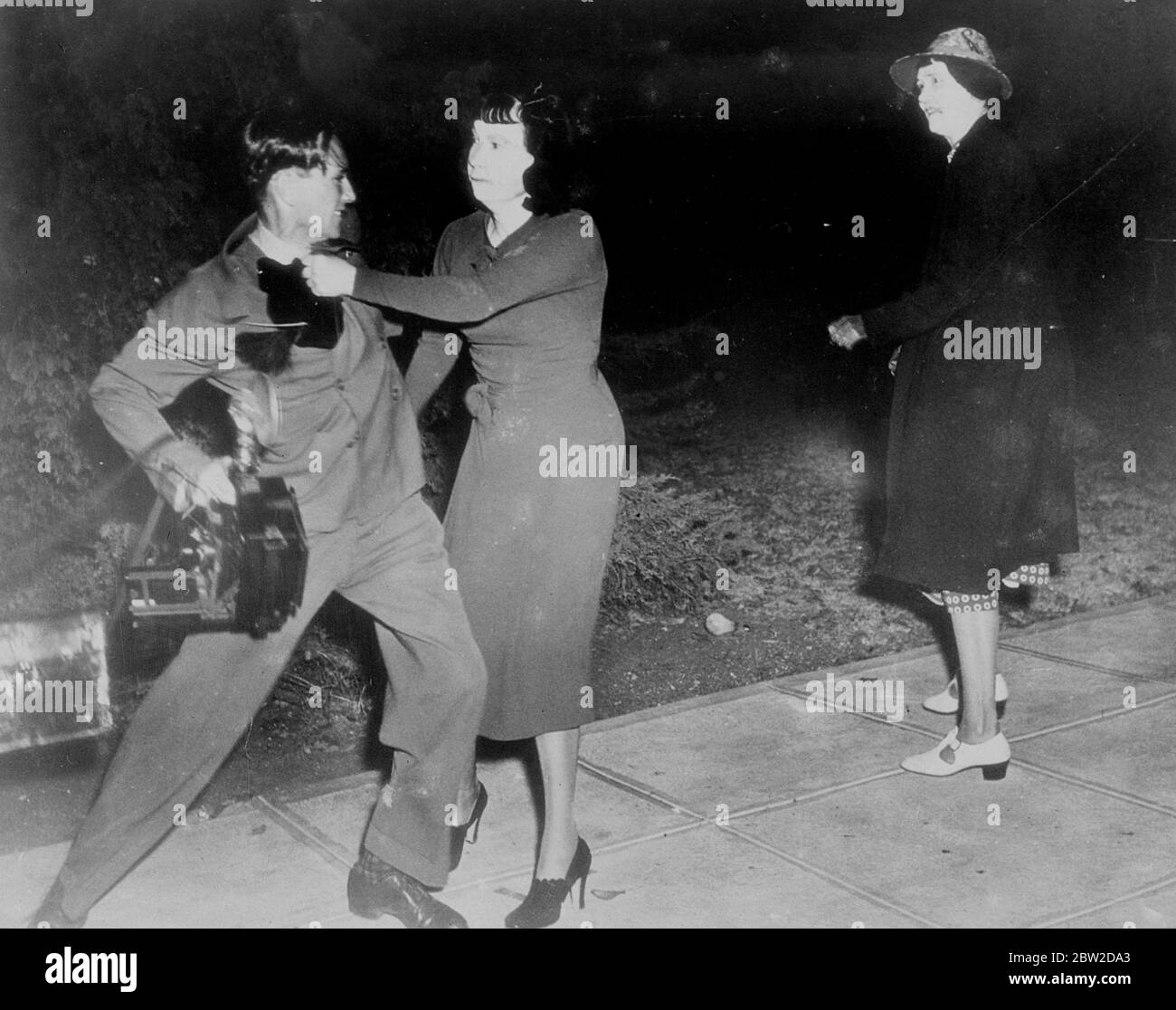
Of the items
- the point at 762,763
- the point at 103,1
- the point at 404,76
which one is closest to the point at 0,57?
the point at 103,1

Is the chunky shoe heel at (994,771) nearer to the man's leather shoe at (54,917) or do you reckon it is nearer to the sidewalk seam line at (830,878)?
the sidewalk seam line at (830,878)

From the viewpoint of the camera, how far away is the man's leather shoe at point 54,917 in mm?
2955

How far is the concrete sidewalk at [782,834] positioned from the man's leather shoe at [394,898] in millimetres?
49

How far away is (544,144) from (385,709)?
1.31 m

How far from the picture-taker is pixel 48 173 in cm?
388

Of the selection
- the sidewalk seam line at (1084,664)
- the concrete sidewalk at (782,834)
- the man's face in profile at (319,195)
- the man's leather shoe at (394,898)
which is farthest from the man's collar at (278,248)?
the sidewalk seam line at (1084,664)

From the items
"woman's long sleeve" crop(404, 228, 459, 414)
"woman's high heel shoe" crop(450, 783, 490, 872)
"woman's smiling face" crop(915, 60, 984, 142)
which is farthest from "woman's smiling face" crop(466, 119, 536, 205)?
"woman's high heel shoe" crop(450, 783, 490, 872)

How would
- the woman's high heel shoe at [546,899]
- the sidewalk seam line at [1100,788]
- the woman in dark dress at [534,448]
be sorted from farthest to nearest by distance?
1. the sidewalk seam line at [1100,788]
2. the woman's high heel shoe at [546,899]
3. the woman in dark dress at [534,448]

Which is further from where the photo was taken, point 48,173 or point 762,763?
point 762,763

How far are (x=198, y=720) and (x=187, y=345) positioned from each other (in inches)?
30.8

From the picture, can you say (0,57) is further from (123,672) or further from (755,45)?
(755,45)

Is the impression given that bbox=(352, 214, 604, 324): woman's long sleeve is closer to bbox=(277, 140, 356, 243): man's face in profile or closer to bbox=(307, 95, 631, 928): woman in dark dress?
bbox=(307, 95, 631, 928): woman in dark dress

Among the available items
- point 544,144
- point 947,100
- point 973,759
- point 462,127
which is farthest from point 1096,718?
point 462,127
